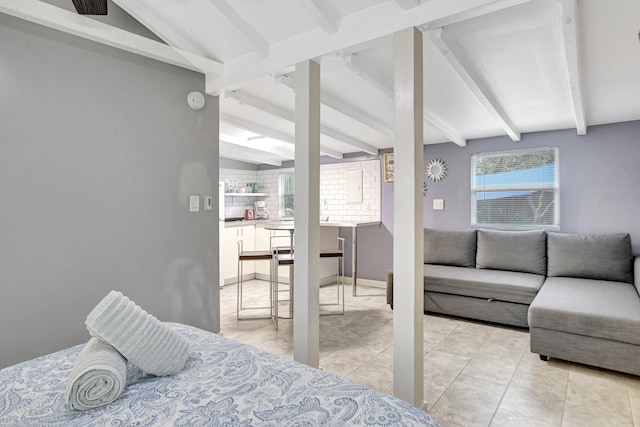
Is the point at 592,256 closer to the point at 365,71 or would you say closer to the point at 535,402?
the point at 535,402

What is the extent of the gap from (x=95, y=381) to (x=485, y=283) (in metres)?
3.43

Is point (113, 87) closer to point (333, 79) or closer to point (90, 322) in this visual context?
point (333, 79)

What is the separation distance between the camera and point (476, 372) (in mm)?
2525

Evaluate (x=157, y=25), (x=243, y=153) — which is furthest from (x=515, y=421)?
(x=243, y=153)

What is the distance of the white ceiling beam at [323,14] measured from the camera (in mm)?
1894

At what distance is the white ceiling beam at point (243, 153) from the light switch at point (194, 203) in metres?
2.27

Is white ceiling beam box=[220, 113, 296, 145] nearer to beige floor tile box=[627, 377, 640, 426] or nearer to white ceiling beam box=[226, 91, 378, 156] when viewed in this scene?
white ceiling beam box=[226, 91, 378, 156]

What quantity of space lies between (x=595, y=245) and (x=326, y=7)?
3.55 meters

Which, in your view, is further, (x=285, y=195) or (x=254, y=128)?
(x=285, y=195)

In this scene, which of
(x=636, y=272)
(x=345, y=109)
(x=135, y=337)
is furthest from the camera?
(x=345, y=109)

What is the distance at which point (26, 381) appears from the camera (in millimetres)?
1226

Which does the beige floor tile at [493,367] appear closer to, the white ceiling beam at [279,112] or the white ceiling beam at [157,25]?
the white ceiling beam at [279,112]

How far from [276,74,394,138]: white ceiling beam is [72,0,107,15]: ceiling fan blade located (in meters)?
1.16

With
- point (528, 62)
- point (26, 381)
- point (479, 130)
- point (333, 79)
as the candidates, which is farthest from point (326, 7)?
point (479, 130)
